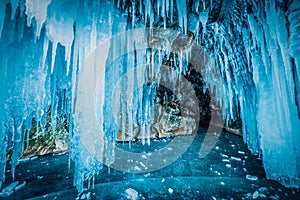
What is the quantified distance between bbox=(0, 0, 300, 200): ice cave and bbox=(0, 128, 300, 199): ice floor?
0.02m

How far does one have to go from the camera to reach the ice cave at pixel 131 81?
8.34 ft

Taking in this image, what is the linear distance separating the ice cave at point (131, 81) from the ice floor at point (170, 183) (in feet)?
0.07

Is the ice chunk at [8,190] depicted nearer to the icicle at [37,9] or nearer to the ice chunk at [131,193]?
the ice chunk at [131,193]

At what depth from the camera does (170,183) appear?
115 inches

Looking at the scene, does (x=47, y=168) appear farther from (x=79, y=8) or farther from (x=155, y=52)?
(x=155, y=52)

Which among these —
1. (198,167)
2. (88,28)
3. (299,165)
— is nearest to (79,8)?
(88,28)

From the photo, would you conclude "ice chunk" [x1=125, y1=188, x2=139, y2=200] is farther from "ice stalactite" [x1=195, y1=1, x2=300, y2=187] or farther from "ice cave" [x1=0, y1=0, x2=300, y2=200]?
"ice stalactite" [x1=195, y1=1, x2=300, y2=187]

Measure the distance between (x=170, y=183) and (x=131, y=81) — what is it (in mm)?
3923

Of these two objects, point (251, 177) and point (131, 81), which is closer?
point (251, 177)

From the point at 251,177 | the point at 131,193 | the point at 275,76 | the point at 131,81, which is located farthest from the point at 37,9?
the point at 251,177

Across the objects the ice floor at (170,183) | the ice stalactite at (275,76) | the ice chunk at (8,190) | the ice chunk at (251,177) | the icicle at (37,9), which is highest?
the icicle at (37,9)

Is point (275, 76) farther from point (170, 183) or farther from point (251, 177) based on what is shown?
point (170, 183)

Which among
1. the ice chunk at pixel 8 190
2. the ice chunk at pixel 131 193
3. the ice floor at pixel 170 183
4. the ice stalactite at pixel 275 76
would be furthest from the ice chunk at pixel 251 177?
the ice chunk at pixel 8 190

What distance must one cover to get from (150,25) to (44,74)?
11.1 ft
